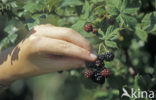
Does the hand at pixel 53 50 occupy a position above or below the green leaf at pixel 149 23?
above

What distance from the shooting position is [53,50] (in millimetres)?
1522

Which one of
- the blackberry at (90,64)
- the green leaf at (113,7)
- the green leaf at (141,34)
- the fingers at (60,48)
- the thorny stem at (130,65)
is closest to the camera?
the fingers at (60,48)

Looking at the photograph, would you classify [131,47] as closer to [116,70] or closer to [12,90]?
[116,70]

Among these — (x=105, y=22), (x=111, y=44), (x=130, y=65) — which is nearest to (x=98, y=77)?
(x=111, y=44)

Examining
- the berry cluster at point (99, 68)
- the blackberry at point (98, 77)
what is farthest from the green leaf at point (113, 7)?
the blackberry at point (98, 77)

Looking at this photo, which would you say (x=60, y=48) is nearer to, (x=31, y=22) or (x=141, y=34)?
(x=31, y=22)

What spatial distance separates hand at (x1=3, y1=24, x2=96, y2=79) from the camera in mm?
1526

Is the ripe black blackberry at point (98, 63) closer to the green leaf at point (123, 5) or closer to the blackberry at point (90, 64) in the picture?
the blackberry at point (90, 64)

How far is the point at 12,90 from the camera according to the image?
4414mm

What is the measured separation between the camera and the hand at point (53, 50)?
5.01ft

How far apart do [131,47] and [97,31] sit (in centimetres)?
87

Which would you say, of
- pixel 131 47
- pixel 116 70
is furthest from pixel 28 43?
pixel 131 47

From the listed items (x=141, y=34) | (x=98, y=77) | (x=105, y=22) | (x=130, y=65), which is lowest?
(x=130, y=65)

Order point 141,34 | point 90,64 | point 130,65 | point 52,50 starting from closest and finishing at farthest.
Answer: point 52,50
point 90,64
point 141,34
point 130,65
